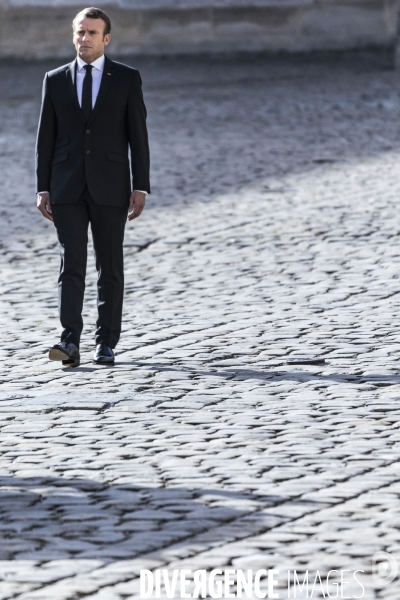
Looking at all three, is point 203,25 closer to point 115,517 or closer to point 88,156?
point 88,156

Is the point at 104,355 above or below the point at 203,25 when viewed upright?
below

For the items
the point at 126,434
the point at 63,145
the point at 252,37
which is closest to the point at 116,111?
the point at 63,145

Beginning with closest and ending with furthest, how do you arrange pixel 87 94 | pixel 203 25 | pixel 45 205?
pixel 87 94 < pixel 45 205 < pixel 203 25

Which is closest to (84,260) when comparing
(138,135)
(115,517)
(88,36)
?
(138,135)

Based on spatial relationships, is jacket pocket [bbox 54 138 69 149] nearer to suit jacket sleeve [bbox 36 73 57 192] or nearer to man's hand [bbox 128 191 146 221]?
suit jacket sleeve [bbox 36 73 57 192]

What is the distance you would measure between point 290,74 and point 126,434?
19.0 metres

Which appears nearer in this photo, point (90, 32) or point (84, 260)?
point (90, 32)

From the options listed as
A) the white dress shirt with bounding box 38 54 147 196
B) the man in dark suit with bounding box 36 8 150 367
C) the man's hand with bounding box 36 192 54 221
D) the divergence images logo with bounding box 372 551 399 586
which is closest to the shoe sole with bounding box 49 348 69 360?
the man in dark suit with bounding box 36 8 150 367

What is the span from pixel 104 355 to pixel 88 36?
1755 mm

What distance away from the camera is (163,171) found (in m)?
15.7

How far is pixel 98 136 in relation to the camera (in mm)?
7504

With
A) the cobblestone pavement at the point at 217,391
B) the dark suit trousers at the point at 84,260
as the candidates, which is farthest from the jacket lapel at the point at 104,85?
the cobblestone pavement at the point at 217,391

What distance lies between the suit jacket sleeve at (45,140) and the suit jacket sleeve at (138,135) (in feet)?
1.40

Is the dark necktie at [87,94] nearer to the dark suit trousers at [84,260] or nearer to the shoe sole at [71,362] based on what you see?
the dark suit trousers at [84,260]
